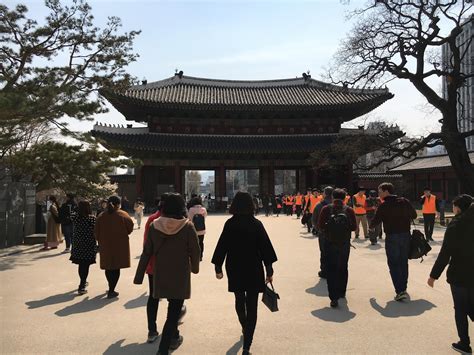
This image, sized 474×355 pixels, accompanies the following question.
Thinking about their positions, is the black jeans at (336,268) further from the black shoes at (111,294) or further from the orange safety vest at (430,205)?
the orange safety vest at (430,205)

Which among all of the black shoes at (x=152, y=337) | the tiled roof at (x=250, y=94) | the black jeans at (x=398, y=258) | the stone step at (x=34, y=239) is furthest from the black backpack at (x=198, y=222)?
the tiled roof at (x=250, y=94)

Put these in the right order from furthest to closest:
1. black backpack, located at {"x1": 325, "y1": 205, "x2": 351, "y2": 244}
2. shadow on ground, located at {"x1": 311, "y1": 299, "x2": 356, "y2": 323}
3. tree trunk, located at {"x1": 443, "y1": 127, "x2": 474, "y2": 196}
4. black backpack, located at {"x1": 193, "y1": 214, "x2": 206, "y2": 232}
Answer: tree trunk, located at {"x1": 443, "y1": 127, "x2": 474, "y2": 196} < black backpack, located at {"x1": 193, "y1": 214, "x2": 206, "y2": 232} < black backpack, located at {"x1": 325, "y1": 205, "x2": 351, "y2": 244} < shadow on ground, located at {"x1": 311, "y1": 299, "x2": 356, "y2": 323}

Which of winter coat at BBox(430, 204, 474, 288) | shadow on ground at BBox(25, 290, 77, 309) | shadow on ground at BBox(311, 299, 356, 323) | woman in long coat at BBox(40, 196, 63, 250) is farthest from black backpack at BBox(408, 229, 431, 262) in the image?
woman in long coat at BBox(40, 196, 63, 250)

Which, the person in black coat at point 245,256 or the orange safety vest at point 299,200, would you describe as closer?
the person in black coat at point 245,256

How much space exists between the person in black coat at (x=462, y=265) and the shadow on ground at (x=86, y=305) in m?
4.42

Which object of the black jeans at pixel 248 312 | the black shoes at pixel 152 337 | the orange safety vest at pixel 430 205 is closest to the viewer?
the black jeans at pixel 248 312

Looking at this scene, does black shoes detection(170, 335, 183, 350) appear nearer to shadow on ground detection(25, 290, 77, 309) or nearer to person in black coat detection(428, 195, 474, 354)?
shadow on ground detection(25, 290, 77, 309)

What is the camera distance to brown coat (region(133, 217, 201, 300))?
4.06 meters

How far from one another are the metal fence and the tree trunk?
15656mm

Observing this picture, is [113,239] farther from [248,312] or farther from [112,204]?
[248,312]

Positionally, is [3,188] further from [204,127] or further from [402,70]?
[204,127]

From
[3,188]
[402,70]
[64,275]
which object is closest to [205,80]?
[402,70]

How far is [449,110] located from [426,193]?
654 cm

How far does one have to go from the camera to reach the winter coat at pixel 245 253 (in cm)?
414
